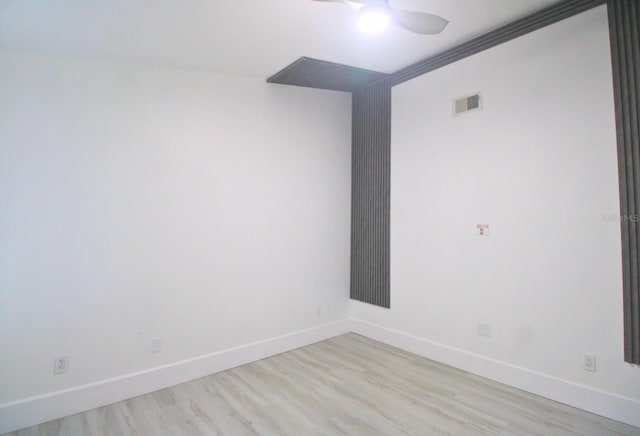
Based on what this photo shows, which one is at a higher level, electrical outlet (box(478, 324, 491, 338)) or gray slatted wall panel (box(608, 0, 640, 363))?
gray slatted wall panel (box(608, 0, 640, 363))

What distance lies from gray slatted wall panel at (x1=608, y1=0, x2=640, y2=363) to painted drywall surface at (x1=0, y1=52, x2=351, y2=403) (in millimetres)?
2634

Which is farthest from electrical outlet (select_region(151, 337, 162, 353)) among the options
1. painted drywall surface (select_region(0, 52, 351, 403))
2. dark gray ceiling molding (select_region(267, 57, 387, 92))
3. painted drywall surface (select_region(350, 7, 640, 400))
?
dark gray ceiling molding (select_region(267, 57, 387, 92))

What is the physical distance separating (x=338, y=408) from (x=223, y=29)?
2.84m

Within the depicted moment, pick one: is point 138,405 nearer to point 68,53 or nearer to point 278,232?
point 278,232

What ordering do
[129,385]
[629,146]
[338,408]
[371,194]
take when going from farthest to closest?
1. [371,194]
2. [129,385]
3. [338,408]
4. [629,146]

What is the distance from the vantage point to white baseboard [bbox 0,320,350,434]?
239cm

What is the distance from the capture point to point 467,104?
3.21 m

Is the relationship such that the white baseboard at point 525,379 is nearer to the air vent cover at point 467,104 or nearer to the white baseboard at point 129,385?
the white baseboard at point 129,385

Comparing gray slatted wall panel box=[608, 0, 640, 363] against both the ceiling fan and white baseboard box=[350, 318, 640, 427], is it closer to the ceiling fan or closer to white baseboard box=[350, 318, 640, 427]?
white baseboard box=[350, 318, 640, 427]

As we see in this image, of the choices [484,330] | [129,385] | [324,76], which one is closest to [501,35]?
[324,76]

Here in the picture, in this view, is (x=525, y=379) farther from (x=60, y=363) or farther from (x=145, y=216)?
(x=60, y=363)

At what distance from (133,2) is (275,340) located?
3.02 m

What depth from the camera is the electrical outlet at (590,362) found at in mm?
2448

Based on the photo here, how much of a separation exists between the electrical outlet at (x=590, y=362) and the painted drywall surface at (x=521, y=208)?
40 millimetres
